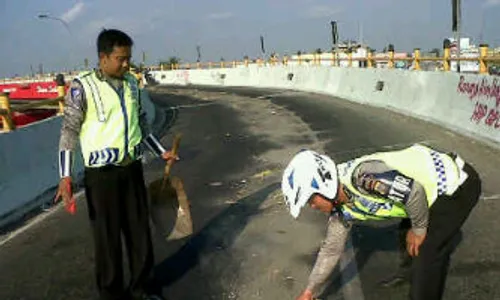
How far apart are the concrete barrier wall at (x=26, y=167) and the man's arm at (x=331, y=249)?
5.32 metres

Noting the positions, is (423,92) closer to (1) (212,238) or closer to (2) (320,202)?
(1) (212,238)

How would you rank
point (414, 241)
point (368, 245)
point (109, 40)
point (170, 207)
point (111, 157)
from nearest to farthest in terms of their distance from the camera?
point (414, 241) < point (109, 40) < point (111, 157) < point (170, 207) < point (368, 245)

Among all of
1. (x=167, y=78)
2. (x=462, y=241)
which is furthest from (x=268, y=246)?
(x=167, y=78)

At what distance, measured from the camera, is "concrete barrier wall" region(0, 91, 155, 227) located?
314 inches

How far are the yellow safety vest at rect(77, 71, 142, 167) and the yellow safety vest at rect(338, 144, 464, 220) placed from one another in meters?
1.74

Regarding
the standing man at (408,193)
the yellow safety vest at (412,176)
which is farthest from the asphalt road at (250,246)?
the yellow safety vest at (412,176)

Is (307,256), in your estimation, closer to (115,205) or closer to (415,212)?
(115,205)

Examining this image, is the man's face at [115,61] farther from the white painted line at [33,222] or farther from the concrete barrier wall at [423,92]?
the concrete barrier wall at [423,92]

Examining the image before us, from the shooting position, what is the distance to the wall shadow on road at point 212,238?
547cm

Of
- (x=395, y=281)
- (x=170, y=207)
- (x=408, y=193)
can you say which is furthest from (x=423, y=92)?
(x=408, y=193)

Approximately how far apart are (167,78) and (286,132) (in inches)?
1870

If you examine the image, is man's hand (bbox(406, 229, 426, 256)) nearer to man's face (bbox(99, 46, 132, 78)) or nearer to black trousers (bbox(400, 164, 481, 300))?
black trousers (bbox(400, 164, 481, 300))

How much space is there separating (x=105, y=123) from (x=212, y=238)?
2.60m

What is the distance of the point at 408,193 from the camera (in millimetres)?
3115
